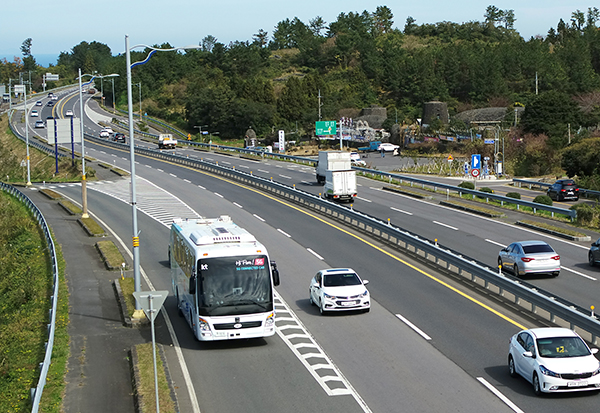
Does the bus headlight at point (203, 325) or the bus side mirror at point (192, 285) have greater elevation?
the bus side mirror at point (192, 285)

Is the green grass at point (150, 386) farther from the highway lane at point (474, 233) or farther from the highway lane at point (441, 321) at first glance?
the highway lane at point (474, 233)

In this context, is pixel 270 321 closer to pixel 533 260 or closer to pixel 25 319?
pixel 25 319

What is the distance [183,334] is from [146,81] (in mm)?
159943

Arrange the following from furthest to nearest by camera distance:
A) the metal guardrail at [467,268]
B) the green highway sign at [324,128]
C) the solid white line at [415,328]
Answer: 1. the green highway sign at [324,128]
2. the solid white line at [415,328]
3. the metal guardrail at [467,268]

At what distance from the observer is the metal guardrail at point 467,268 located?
20.2 meters

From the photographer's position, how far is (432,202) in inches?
2000

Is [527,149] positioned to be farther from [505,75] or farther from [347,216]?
[505,75]

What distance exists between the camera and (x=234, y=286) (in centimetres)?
1930

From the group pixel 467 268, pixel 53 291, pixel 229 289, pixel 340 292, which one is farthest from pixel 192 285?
pixel 467 268

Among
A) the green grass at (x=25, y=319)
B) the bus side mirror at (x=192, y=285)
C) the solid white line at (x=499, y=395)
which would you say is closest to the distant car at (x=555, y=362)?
the solid white line at (x=499, y=395)

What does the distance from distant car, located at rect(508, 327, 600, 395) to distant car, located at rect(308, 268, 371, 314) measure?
694 centimetres

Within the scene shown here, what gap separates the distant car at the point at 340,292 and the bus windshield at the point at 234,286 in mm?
3866

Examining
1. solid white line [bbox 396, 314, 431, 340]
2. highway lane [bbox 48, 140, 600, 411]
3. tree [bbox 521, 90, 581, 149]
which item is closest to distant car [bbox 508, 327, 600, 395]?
highway lane [bbox 48, 140, 600, 411]

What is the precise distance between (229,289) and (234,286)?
16 cm
